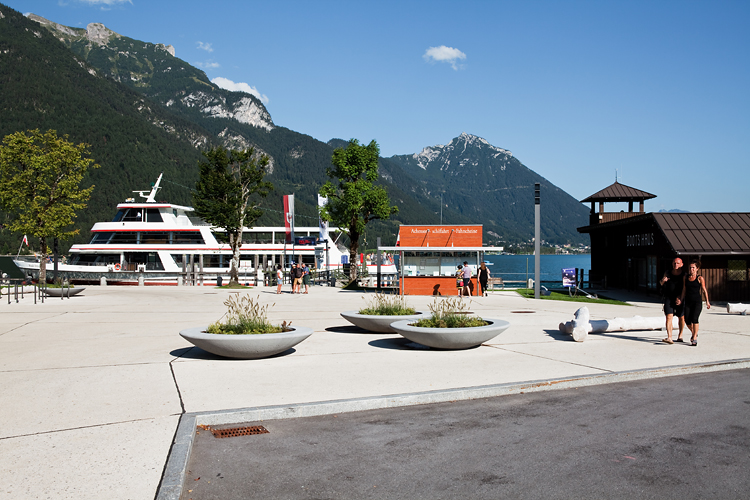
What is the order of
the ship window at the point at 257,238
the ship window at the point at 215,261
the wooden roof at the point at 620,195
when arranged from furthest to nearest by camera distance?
the ship window at the point at 257,238 → the ship window at the point at 215,261 → the wooden roof at the point at 620,195

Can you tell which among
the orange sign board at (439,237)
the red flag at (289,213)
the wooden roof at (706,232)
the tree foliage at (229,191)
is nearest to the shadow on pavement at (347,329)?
the orange sign board at (439,237)

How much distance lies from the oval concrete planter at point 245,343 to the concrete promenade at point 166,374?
0.21 m

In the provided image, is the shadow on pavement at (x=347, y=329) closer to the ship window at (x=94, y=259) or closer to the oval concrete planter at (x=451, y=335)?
the oval concrete planter at (x=451, y=335)

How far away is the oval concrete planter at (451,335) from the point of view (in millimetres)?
9898

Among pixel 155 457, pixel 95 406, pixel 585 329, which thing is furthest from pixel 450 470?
pixel 585 329

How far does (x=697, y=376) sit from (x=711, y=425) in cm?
314

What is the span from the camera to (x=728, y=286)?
79.0ft

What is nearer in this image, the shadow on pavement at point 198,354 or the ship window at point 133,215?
the shadow on pavement at point 198,354

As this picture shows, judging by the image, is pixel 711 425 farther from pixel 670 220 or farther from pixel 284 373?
pixel 670 220

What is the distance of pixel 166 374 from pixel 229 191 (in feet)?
98.3

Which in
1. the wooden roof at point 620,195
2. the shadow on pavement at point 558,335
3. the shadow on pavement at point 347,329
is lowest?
the shadow on pavement at point 558,335

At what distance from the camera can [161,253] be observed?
4112 cm

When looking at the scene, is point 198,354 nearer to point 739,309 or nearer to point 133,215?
point 739,309

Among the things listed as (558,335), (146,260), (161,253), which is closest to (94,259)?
(146,260)
